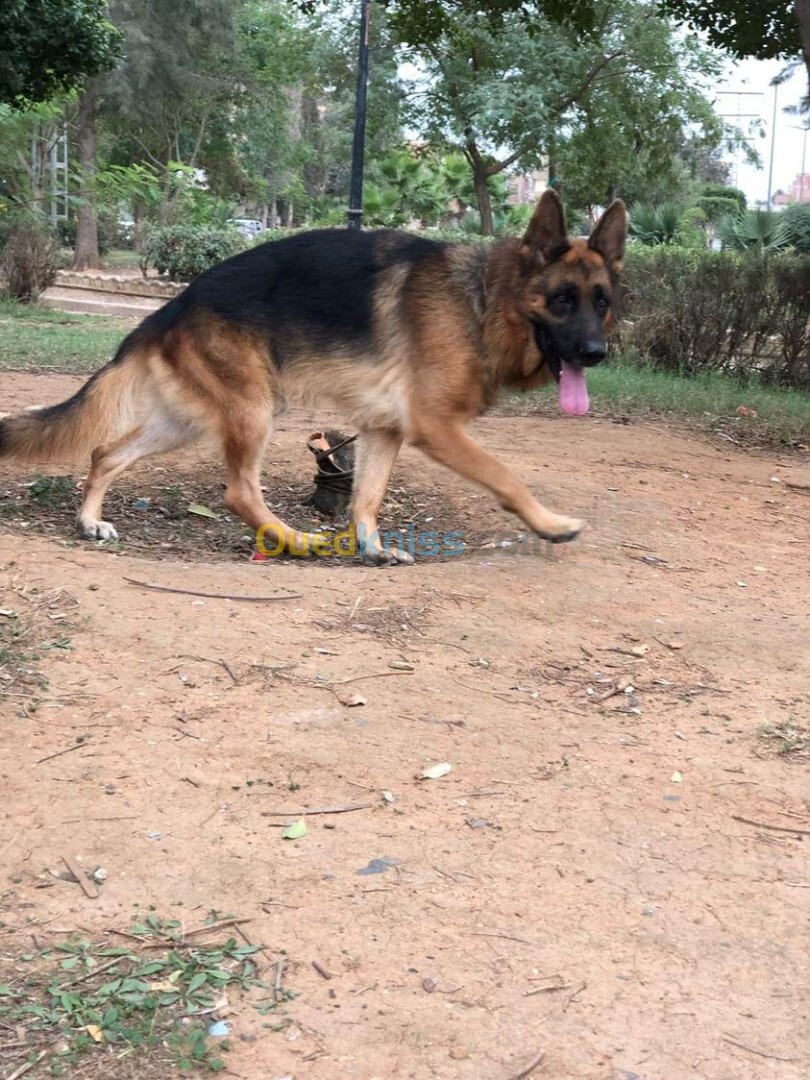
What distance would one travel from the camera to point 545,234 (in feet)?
17.6

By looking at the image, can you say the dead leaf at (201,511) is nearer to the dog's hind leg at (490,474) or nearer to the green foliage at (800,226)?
the dog's hind leg at (490,474)

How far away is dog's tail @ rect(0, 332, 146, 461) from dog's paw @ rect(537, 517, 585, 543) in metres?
2.26

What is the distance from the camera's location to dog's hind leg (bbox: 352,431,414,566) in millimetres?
5996

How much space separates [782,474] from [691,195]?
48.4 meters

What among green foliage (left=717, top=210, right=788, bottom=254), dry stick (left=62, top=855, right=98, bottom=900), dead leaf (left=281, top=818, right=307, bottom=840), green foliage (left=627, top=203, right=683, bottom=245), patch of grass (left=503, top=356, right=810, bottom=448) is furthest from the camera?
green foliage (left=627, top=203, right=683, bottom=245)

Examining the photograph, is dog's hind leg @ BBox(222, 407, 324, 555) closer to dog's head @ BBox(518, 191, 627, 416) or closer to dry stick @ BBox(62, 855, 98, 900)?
dog's head @ BBox(518, 191, 627, 416)

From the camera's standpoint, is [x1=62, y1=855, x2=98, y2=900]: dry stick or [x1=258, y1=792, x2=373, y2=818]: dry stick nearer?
[x1=62, y1=855, x2=98, y2=900]: dry stick

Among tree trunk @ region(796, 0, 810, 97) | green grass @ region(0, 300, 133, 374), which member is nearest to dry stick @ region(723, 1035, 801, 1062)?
tree trunk @ region(796, 0, 810, 97)

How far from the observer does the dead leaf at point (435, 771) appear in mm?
3615

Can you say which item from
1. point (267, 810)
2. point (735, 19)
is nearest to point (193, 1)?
point (735, 19)

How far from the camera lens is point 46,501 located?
6453 mm

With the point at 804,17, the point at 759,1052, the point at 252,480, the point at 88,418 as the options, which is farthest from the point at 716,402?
the point at 759,1052

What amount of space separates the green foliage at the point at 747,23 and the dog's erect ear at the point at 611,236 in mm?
5961

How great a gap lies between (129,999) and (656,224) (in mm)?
28047
